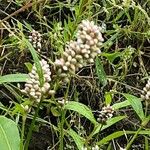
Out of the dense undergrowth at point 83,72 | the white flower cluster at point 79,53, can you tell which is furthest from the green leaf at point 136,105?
the white flower cluster at point 79,53

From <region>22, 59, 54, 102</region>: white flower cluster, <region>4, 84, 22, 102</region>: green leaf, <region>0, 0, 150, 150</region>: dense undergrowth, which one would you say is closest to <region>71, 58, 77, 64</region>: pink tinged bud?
<region>22, 59, 54, 102</region>: white flower cluster

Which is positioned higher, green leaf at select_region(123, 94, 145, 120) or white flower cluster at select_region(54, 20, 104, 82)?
white flower cluster at select_region(54, 20, 104, 82)

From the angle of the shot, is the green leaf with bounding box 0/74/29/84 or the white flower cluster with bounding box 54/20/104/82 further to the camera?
the green leaf with bounding box 0/74/29/84

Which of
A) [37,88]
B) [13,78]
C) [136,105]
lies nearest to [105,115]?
[136,105]

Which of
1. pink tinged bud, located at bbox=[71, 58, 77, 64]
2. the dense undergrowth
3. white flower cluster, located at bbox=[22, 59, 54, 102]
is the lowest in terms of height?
the dense undergrowth

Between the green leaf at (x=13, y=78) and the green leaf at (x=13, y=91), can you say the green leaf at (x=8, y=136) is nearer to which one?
the green leaf at (x=13, y=78)

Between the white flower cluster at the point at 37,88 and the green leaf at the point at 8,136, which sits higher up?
the white flower cluster at the point at 37,88

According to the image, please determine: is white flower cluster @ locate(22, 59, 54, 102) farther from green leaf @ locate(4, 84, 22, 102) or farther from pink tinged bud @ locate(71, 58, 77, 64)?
green leaf @ locate(4, 84, 22, 102)
